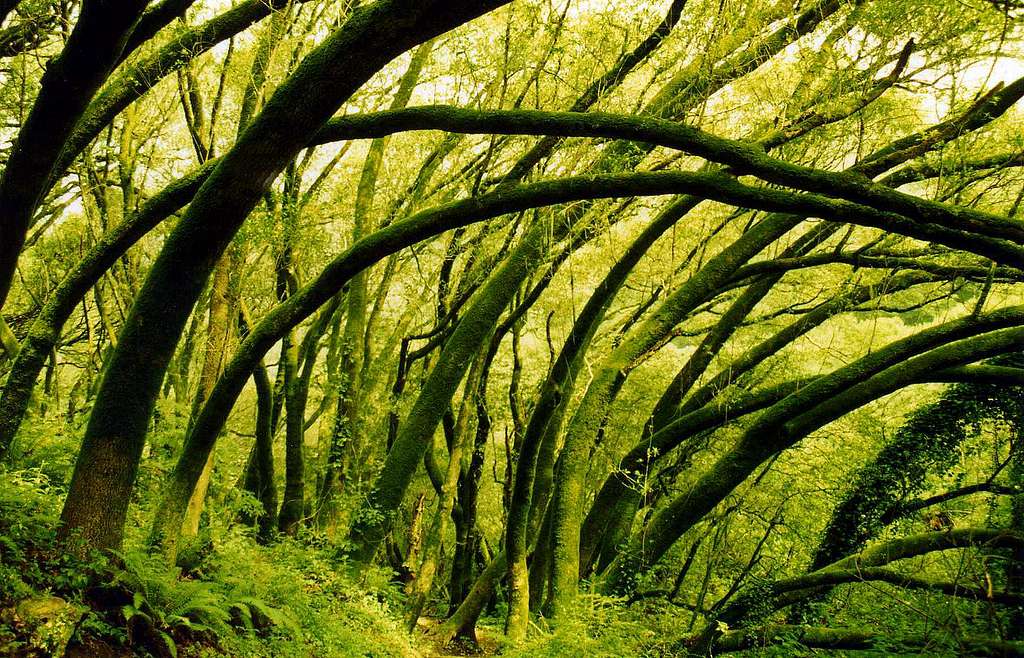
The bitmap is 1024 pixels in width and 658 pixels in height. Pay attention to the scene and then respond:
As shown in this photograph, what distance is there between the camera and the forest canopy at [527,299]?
4531 millimetres

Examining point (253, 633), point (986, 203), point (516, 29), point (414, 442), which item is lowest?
point (253, 633)

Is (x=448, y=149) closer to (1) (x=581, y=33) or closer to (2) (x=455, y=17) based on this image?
(1) (x=581, y=33)

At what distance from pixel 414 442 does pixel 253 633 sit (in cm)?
283

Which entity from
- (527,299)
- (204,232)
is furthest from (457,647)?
(204,232)

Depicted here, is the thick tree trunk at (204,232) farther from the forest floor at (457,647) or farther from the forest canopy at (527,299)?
the forest floor at (457,647)

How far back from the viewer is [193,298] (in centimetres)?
453

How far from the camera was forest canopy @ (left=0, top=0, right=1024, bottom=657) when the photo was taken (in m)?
4.53

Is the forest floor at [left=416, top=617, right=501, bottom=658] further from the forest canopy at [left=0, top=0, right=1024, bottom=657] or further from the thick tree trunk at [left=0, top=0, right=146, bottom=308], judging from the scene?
the thick tree trunk at [left=0, top=0, right=146, bottom=308]

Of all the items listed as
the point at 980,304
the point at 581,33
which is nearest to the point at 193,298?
the point at 581,33

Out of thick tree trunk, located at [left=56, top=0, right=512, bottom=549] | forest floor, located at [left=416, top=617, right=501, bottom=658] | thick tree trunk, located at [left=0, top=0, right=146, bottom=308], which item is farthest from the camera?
forest floor, located at [left=416, top=617, right=501, bottom=658]

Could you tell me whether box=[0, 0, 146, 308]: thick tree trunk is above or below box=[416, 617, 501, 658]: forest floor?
above

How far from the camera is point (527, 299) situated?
35.1 feet

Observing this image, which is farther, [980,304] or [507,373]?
[507,373]

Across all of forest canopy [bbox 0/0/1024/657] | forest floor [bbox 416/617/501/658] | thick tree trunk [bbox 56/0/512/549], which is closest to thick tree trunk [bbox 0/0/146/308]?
forest canopy [bbox 0/0/1024/657]
